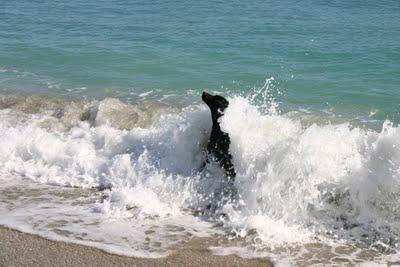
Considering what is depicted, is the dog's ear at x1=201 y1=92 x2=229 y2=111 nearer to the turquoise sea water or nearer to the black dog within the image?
the black dog

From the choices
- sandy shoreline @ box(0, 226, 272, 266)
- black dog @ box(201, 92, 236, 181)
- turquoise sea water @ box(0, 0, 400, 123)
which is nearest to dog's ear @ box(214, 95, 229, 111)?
black dog @ box(201, 92, 236, 181)

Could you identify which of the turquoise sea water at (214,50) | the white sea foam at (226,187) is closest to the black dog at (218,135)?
the white sea foam at (226,187)

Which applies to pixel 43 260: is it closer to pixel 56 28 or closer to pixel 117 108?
pixel 117 108

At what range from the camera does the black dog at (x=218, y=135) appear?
26.5 ft

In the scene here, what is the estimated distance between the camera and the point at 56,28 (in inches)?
716

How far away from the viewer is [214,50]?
15.3 metres

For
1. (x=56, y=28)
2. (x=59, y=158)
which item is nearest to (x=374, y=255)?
(x=59, y=158)

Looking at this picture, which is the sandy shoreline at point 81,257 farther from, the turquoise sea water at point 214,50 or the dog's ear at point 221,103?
the turquoise sea water at point 214,50

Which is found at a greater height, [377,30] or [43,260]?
[377,30]

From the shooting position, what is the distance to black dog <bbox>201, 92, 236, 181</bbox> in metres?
8.08

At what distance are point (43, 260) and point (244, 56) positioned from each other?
981 centimetres

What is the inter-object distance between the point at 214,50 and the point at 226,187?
8098 mm

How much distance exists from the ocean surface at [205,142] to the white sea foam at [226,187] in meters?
0.02

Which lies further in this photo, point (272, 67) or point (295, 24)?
point (295, 24)
